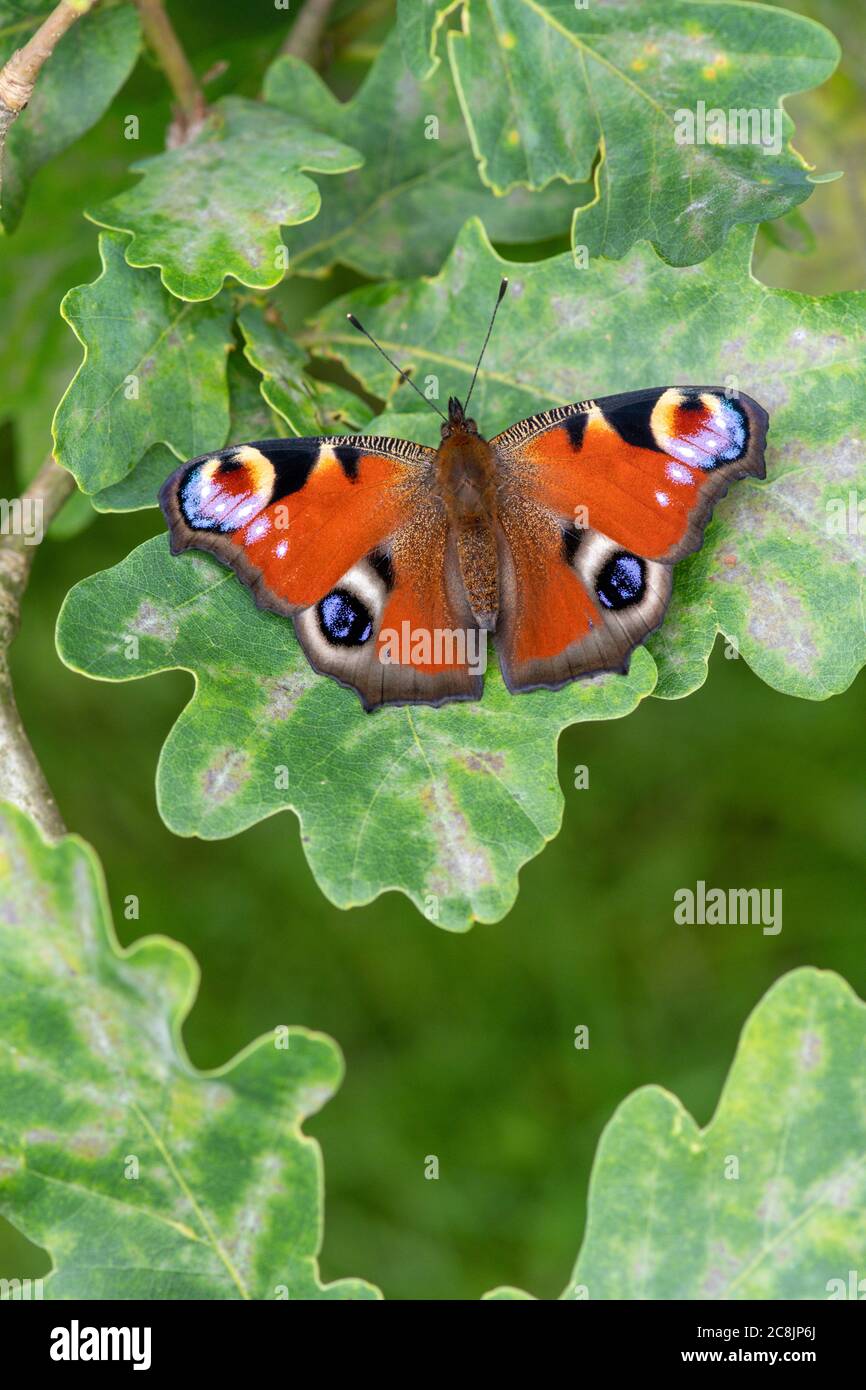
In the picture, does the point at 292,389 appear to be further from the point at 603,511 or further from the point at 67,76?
the point at 67,76

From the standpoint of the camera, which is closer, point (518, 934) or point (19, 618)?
point (19, 618)

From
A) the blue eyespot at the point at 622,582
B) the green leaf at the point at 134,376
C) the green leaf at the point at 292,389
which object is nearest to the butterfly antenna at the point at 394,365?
the green leaf at the point at 292,389

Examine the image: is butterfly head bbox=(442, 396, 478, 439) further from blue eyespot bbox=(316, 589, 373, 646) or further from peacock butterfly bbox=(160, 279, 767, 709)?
blue eyespot bbox=(316, 589, 373, 646)

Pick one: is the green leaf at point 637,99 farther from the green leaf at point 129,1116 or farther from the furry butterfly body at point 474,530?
the green leaf at point 129,1116

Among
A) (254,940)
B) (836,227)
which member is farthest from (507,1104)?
(836,227)

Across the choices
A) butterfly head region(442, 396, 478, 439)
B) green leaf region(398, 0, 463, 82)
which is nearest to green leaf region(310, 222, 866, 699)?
butterfly head region(442, 396, 478, 439)

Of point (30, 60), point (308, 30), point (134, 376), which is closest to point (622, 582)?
point (134, 376)
